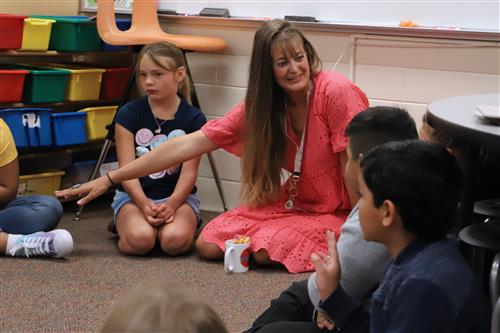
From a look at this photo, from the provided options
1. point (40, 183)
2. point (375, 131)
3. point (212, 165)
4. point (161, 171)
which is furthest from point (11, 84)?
point (375, 131)

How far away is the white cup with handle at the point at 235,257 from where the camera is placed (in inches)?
114

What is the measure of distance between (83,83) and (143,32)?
13.2 inches

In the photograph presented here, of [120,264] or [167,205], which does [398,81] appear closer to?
[167,205]

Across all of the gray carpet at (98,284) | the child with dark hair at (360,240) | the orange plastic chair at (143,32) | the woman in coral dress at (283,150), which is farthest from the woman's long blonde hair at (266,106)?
the child with dark hair at (360,240)

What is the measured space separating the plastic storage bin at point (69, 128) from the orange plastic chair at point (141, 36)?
0.12 meters

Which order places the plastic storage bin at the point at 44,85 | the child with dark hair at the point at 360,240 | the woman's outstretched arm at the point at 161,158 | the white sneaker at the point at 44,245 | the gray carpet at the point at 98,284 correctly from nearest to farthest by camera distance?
the child with dark hair at the point at 360,240 < the gray carpet at the point at 98,284 < the woman's outstretched arm at the point at 161,158 < the white sneaker at the point at 44,245 < the plastic storage bin at the point at 44,85

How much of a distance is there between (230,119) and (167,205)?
52 centimetres

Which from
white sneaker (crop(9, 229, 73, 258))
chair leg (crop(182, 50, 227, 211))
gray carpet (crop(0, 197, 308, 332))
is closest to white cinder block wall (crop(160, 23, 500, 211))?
chair leg (crop(182, 50, 227, 211))

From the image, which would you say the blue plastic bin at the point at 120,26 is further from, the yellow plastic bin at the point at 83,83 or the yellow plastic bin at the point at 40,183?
the yellow plastic bin at the point at 40,183

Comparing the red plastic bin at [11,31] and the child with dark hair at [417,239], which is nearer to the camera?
the child with dark hair at [417,239]

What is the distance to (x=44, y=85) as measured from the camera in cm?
349

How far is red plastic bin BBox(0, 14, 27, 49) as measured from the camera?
332 cm

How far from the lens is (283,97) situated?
9.21 ft

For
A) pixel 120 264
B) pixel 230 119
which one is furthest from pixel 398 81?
pixel 120 264
